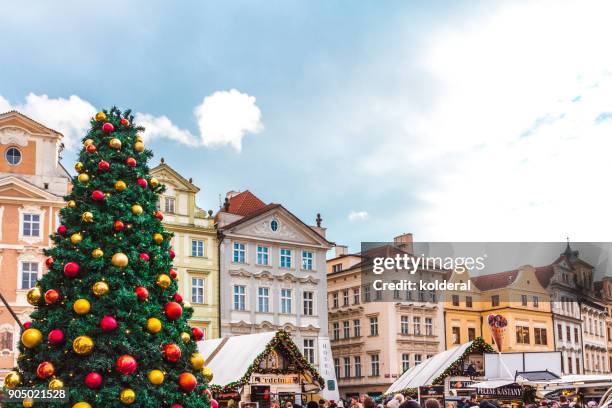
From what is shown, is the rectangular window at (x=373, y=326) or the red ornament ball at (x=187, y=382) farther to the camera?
the rectangular window at (x=373, y=326)

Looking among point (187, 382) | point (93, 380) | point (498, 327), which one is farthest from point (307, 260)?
point (93, 380)

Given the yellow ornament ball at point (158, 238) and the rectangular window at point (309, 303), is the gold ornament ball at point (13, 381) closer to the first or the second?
the yellow ornament ball at point (158, 238)

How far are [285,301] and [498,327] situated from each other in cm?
1462

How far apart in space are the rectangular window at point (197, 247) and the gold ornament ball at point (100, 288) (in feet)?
97.1

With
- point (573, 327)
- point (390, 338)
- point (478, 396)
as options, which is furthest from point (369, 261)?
point (478, 396)

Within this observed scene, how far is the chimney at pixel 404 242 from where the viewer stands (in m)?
54.6

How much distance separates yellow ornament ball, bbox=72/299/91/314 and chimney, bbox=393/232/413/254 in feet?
141

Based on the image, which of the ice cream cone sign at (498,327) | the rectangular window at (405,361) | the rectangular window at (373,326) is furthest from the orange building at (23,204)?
the ice cream cone sign at (498,327)

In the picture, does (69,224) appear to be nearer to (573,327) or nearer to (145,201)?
(145,201)

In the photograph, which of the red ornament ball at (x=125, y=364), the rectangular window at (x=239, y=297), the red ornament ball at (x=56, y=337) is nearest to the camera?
the red ornament ball at (x=125, y=364)

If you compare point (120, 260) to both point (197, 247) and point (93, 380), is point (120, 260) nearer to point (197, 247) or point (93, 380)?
point (93, 380)

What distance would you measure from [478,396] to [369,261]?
2522 centimetres

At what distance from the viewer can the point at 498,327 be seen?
50719 millimetres

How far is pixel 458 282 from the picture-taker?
2108 inches
